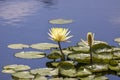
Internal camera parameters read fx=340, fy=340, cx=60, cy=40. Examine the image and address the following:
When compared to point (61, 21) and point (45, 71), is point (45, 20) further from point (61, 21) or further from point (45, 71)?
point (45, 71)

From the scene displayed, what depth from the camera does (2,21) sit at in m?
3.63

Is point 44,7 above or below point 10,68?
above

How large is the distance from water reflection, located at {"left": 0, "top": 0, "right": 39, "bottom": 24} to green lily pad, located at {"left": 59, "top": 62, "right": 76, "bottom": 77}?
1446 mm

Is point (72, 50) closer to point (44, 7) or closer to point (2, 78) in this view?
point (2, 78)

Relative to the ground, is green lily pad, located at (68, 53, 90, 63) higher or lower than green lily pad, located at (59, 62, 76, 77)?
higher

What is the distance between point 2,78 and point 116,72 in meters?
0.74

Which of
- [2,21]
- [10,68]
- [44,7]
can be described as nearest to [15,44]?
[10,68]

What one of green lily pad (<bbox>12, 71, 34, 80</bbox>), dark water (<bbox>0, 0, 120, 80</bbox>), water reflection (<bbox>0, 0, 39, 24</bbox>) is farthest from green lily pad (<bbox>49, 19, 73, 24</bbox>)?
green lily pad (<bbox>12, 71, 34, 80</bbox>)

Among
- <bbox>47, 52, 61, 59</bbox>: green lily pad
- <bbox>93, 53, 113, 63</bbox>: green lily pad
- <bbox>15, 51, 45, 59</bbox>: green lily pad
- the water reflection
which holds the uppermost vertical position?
the water reflection

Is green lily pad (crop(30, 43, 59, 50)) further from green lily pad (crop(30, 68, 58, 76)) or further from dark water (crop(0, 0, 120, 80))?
green lily pad (crop(30, 68, 58, 76))

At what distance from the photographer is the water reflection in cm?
373

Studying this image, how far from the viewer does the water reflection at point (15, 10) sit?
3.73 meters

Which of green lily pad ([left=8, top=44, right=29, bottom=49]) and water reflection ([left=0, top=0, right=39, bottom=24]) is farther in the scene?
water reflection ([left=0, top=0, right=39, bottom=24])

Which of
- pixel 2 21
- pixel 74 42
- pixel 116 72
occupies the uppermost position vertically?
pixel 2 21
